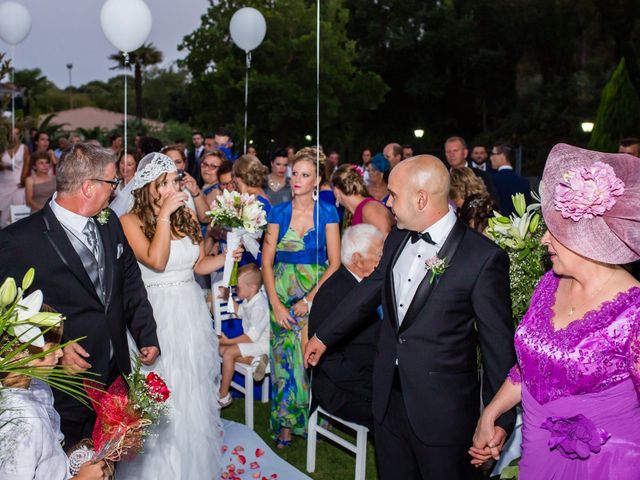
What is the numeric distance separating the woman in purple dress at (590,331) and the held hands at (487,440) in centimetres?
26

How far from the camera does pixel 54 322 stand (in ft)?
6.17

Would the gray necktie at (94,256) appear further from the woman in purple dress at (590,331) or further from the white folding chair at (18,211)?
the white folding chair at (18,211)

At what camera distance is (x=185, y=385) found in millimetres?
4406

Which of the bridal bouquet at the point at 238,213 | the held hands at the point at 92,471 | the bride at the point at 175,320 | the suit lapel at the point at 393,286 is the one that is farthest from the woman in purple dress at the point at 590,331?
the bridal bouquet at the point at 238,213

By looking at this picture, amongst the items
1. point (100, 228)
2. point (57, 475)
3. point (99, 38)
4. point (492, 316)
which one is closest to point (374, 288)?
point (492, 316)

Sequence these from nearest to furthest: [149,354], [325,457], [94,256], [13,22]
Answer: [94,256] < [149,354] < [325,457] < [13,22]

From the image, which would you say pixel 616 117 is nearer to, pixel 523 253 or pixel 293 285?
pixel 293 285

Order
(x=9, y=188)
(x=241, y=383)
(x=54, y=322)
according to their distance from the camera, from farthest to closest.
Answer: (x=9, y=188), (x=241, y=383), (x=54, y=322)

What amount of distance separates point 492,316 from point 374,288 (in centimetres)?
68

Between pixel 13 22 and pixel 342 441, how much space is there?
9259mm

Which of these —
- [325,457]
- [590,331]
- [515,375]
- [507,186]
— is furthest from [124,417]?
[507,186]

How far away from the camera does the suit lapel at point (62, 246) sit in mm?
3318

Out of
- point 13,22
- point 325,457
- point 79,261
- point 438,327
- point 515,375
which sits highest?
point 13,22

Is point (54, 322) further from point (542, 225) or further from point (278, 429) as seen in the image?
point (278, 429)
